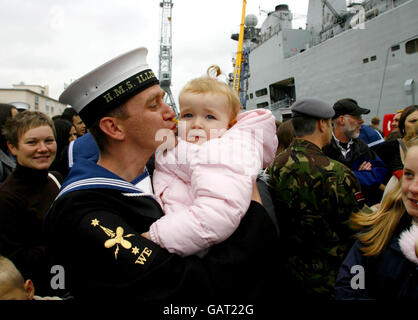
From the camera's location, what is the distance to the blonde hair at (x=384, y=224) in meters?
1.62

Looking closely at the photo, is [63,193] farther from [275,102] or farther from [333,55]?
[275,102]

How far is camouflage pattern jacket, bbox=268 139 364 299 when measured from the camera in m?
2.04

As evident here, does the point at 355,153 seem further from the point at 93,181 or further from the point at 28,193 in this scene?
the point at 28,193

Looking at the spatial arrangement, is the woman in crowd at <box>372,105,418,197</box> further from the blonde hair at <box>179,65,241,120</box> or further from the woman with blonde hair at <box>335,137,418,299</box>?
the blonde hair at <box>179,65,241,120</box>

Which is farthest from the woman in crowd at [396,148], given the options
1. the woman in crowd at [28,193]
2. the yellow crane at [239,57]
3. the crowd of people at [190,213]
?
the yellow crane at [239,57]

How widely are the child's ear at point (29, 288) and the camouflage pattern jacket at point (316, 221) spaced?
178 centimetres

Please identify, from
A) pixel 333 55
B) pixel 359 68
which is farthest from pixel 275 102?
pixel 359 68

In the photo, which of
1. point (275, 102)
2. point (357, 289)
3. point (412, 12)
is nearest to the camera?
point (357, 289)

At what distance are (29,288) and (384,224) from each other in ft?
7.73

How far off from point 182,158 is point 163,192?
0.19 meters

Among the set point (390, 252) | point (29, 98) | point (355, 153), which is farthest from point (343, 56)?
point (29, 98)

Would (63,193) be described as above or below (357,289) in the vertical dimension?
above

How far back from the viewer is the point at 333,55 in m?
16.3

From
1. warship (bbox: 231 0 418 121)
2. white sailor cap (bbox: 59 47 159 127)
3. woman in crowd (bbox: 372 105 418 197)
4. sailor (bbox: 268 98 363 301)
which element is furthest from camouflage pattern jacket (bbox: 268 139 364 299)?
warship (bbox: 231 0 418 121)
